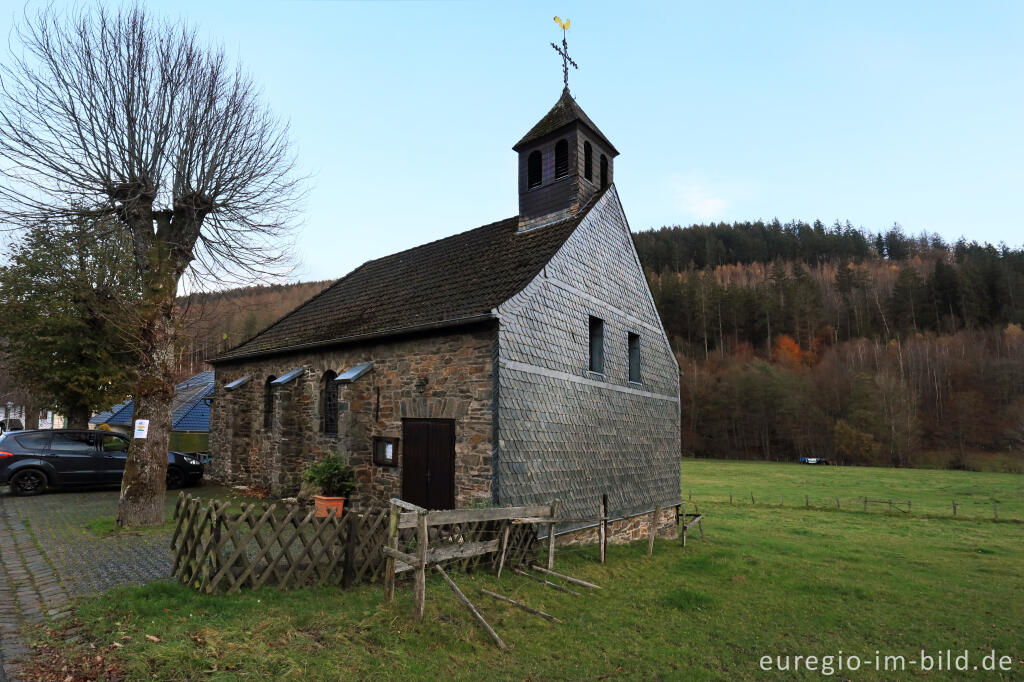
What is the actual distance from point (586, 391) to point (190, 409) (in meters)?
26.0

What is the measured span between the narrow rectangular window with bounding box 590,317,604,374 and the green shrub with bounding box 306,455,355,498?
20.3ft

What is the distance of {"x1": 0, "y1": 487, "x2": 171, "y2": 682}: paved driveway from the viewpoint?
5855mm

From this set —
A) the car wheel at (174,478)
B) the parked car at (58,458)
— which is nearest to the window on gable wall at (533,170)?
the parked car at (58,458)

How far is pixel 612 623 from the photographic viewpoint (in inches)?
278

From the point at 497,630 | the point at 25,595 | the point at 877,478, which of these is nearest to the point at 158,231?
the point at 25,595

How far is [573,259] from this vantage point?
12.7m

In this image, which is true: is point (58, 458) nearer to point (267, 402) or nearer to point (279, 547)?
point (267, 402)

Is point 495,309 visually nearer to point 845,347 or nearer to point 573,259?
point 573,259

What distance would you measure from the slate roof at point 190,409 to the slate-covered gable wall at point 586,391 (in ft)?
72.6

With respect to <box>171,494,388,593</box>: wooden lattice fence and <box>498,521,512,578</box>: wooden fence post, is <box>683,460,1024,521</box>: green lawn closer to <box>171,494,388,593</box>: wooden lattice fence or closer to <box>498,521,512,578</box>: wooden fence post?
<box>498,521,512,578</box>: wooden fence post

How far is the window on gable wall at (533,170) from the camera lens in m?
15.4

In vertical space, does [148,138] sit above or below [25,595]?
above

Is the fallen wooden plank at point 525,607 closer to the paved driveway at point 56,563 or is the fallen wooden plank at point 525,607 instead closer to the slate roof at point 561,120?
the paved driveway at point 56,563

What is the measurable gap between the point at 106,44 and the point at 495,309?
9195mm
